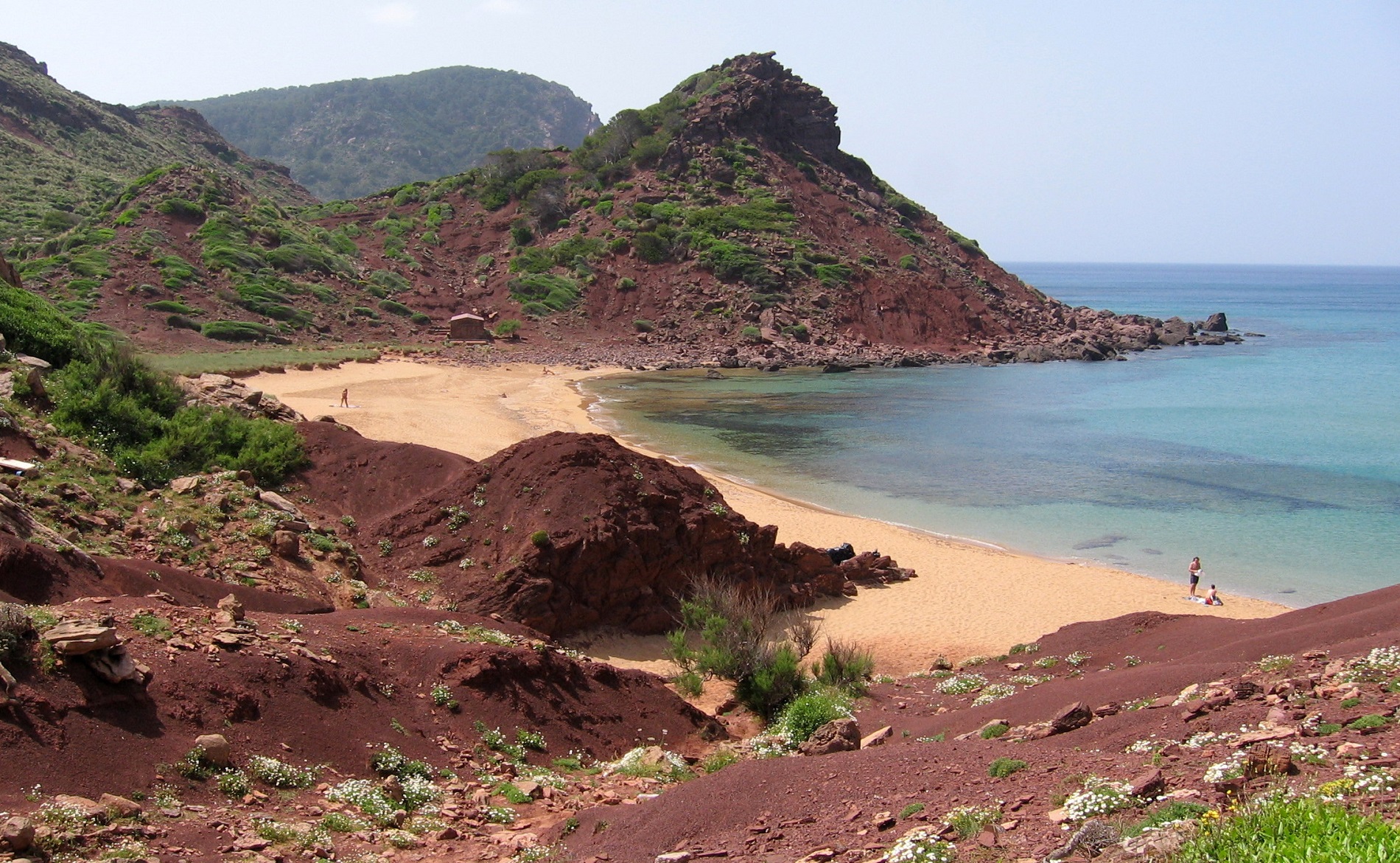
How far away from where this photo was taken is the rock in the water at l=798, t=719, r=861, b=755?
1010cm

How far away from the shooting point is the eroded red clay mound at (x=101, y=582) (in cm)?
1002

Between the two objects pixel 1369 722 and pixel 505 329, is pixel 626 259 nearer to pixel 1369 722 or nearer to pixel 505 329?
pixel 505 329

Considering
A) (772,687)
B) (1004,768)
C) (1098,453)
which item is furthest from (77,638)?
(1098,453)

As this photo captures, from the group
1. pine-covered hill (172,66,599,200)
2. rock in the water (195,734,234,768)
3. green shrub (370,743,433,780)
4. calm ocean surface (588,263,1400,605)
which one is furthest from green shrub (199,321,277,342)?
pine-covered hill (172,66,599,200)

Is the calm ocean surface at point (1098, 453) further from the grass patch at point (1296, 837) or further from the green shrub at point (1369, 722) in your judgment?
the grass patch at point (1296, 837)

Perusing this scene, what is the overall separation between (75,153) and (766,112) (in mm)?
58381

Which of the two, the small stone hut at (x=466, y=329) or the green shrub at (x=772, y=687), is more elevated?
the small stone hut at (x=466, y=329)

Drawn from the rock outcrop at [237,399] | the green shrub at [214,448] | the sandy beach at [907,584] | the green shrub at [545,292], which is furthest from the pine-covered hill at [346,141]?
the green shrub at [214,448]

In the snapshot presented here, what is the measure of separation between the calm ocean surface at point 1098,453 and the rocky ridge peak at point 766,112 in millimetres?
32050

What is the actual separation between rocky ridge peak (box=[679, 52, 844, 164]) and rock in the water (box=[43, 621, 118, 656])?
8048 cm

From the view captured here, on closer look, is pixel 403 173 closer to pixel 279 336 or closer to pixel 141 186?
pixel 141 186

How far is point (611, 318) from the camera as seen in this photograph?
68062mm

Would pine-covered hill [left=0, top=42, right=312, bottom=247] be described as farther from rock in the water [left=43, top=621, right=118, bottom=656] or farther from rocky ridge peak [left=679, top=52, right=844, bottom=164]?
rock in the water [left=43, top=621, right=118, bottom=656]

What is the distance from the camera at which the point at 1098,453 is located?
3778 cm
